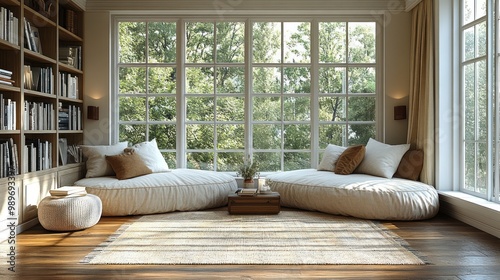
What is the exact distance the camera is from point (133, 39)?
19.7 ft

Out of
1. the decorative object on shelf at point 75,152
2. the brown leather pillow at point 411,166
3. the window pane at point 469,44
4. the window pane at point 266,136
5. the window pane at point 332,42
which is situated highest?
the window pane at point 332,42

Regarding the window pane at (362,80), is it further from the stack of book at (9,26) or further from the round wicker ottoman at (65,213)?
the stack of book at (9,26)

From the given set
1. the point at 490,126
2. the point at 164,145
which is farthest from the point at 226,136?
the point at 490,126

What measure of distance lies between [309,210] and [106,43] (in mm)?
3432

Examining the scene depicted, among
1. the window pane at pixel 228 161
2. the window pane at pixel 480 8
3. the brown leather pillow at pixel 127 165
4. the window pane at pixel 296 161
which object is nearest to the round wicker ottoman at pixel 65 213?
the brown leather pillow at pixel 127 165

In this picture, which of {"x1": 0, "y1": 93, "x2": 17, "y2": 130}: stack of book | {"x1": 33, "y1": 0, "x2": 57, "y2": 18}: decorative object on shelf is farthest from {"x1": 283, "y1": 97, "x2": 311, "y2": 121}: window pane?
{"x1": 0, "y1": 93, "x2": 17, "y2": 130}: stack of book

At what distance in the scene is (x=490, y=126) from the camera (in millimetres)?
4305

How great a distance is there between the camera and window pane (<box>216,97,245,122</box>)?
19.7 feet

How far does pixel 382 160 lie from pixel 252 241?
7.49ft

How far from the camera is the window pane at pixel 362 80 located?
602 centimetres

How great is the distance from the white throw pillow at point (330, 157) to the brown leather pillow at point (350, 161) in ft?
0.58

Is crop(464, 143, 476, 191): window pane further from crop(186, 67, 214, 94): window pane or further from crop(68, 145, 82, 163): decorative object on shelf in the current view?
crop(68, 145, 82, 163): decorative object on shelf

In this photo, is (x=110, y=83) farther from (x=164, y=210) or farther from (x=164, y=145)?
(x=164, y=210)

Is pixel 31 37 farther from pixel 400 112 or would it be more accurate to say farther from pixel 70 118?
pixel 400 112
